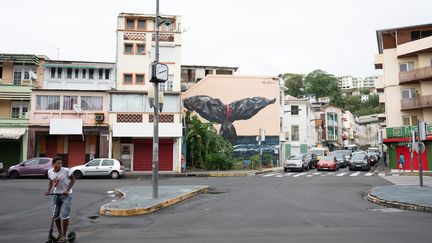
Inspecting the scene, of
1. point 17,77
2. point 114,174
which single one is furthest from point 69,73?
point 114,174

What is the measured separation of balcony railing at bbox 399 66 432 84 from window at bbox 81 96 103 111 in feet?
99.4

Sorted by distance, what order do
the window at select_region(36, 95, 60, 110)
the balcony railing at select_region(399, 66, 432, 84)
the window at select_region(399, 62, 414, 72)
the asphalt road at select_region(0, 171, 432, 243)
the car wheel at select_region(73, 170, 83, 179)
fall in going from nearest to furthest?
the asphalt road at select_region(0, 171, 432, 243)
the car wheel at select_region(73, 170, 83, 179)
the window at select_region(36, 95, 60, 110)
the balcony railing at select_region(399, 66, 432, 84)
the window at select_region(399, 62, 414, 72)

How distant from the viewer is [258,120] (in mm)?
44375

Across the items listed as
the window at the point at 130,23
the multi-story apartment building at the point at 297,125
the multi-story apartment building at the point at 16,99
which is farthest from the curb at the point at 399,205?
the multi-story apartment building at the point at 297,125

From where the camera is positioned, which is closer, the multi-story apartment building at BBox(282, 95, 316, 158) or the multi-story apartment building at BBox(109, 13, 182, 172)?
the multi-story apartment building at BBox(109, 13, 182, 172)

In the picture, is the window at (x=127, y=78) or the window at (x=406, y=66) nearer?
the window at (x=127, y=78)

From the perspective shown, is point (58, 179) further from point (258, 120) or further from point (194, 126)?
point (258, 120)

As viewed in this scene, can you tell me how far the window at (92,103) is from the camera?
1316 inches

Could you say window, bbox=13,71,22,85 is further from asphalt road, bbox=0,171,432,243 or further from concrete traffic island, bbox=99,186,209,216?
concrete traffic island, bbox=99,186,209,216

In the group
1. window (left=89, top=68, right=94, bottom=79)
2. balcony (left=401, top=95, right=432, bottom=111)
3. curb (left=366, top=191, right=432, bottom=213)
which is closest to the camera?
curb (left=366, top=191, right=432, bottom=213)

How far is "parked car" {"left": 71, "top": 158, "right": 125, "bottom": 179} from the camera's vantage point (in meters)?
27.3

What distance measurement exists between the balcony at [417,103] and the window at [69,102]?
32.4 m

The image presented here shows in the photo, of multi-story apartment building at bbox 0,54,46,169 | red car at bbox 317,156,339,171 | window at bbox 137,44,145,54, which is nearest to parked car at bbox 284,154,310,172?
red car at bbox 317,156,339,171

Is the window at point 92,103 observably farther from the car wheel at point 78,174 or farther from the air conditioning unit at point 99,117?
the car wheel at point 78,174
